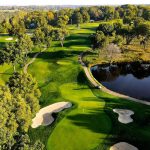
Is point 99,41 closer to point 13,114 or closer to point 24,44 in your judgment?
point 24,44

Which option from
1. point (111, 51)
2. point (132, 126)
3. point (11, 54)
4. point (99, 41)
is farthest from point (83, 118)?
point (99, 41)

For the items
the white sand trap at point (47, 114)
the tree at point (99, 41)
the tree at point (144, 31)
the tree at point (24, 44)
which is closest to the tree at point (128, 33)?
the tree at point (144, 31)

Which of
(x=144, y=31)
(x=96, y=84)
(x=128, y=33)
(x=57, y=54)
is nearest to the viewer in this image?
(x=96, y=84)

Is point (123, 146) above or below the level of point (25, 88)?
below

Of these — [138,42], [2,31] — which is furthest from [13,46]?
[2,31]

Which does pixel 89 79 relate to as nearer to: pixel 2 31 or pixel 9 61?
pixel 9 61

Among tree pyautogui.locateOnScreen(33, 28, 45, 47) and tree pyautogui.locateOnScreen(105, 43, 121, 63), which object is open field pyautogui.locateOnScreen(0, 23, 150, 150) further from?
tree pyautogui.locateOnScreen(33, 28, 45, 47)
